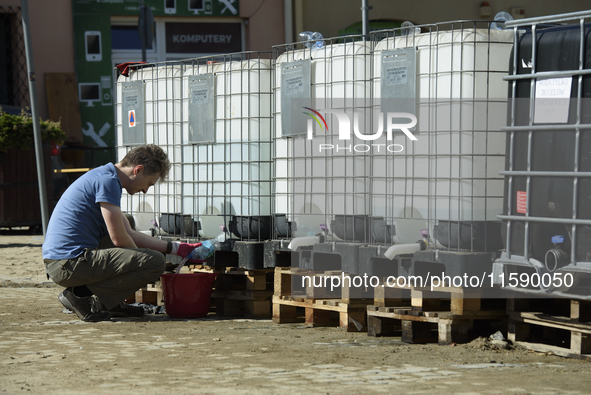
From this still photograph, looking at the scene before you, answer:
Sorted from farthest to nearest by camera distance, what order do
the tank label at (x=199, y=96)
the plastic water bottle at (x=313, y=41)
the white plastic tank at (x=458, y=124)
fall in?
the tank label at (x=199, y=96) → the plastic water bottle at (x=313, y=41) → the white plastic tank at (x=458, y=124)

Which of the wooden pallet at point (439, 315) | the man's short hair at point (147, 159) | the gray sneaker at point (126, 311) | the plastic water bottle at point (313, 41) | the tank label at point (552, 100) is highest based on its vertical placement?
the plastic water bottle at point (313, 41)

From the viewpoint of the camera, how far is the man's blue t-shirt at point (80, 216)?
6.41 m

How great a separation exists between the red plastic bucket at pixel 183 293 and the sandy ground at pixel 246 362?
0.65 feet

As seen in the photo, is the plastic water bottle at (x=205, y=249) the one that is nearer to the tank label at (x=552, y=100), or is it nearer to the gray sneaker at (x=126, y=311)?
the gray sneaker at (x=126, y=311)

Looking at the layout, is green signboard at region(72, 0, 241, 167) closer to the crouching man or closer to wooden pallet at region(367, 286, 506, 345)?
the crouching man

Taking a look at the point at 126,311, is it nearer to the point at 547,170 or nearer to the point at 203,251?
the point at 203,251

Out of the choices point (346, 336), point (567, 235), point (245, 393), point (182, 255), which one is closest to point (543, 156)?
point (567, 235)

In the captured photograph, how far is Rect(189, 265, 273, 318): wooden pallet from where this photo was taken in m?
6.89

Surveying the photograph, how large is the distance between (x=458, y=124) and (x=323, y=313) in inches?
75.5

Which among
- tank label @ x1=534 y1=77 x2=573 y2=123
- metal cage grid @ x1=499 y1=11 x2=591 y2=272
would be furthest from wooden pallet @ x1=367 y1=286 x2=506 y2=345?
tank label @ x1=534 y1=77 x2=573 y2=123

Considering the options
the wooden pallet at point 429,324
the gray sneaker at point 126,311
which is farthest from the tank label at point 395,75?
the gray sneaker at point 126,311

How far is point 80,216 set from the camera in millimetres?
6445

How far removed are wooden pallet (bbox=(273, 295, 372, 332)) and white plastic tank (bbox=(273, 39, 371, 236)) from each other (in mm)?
530

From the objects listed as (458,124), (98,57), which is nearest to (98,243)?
(458,124)
